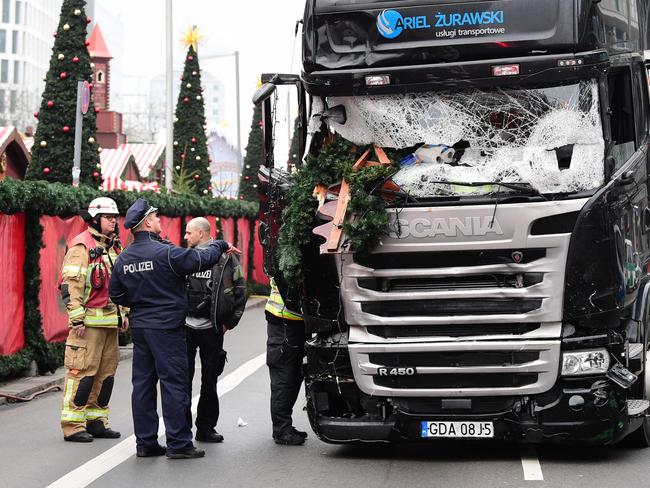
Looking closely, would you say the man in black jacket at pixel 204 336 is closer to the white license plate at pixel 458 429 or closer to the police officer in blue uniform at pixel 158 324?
the police officer in blue uniform at pixel 158 324

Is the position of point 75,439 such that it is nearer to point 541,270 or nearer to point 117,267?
point 117,267

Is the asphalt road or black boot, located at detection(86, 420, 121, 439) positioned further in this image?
black boot, located at detection(86, 420, 121, 439)

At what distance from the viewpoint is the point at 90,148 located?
2239 centimetres

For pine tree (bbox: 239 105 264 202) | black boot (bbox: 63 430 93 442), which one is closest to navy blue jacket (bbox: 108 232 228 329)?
black boot (bbox: 63 430 93 442)

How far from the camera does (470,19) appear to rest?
9.43 metres

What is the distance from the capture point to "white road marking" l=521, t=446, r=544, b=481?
8883 millimetres

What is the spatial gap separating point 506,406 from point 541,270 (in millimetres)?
1073

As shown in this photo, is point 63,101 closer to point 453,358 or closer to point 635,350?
point 453,358

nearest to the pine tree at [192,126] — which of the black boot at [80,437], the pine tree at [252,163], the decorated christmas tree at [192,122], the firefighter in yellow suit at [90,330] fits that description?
the decorated christmas tree at [192,122]

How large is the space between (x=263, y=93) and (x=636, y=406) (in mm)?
3778

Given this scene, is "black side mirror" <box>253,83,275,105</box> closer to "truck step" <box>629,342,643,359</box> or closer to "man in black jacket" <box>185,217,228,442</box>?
"man in black jacket" <box>185,217,228,442</box>

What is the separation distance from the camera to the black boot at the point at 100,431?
11133 mm

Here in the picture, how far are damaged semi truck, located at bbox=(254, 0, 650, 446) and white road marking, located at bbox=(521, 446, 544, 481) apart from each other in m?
0.24

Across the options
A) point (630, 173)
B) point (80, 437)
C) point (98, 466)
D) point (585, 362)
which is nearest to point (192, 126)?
point (80, 437)
